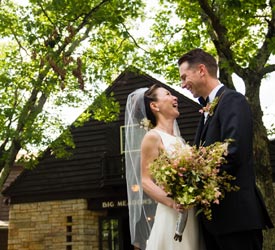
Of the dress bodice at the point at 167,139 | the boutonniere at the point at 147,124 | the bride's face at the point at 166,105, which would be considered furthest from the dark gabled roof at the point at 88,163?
the dress bodice at the point at 167,139

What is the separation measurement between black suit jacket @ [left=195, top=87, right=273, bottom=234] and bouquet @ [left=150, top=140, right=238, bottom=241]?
7 cm

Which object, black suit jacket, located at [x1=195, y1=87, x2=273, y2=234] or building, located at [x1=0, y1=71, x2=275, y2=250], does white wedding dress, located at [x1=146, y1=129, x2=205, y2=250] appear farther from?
building, located at [x1=0, y1=71, x2=275, y2=250]

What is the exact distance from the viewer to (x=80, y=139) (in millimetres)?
20047

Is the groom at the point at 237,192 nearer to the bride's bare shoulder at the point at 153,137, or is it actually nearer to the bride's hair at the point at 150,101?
the bride's bare shoulder at the point at 153,137

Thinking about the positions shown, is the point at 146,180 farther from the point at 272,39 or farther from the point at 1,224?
the point at 1,224

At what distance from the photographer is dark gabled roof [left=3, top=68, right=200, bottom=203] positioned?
18.5 metres

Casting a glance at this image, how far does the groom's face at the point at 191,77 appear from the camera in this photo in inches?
132

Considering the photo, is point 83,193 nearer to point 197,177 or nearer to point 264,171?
point 264,171

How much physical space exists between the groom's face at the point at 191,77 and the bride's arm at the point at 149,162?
0.52m

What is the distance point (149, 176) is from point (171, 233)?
1.54 feet

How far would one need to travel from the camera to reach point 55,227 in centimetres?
1845

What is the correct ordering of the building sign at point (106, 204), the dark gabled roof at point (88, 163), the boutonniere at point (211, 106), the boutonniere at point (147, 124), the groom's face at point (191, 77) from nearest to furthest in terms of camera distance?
1. the boutonniere at point (211, 106)
2. the groom's face at point (191, 77)
3. the boutonniere at point (147, 124)
4. the building sign at point (106, 204)
5. the dark gabled roof at point (88, 163)

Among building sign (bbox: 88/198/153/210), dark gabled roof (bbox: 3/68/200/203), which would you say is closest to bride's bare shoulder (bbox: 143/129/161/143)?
dark gabled roof (bbox: 3/68/200/203)

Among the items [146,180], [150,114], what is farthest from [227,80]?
[146,180]
